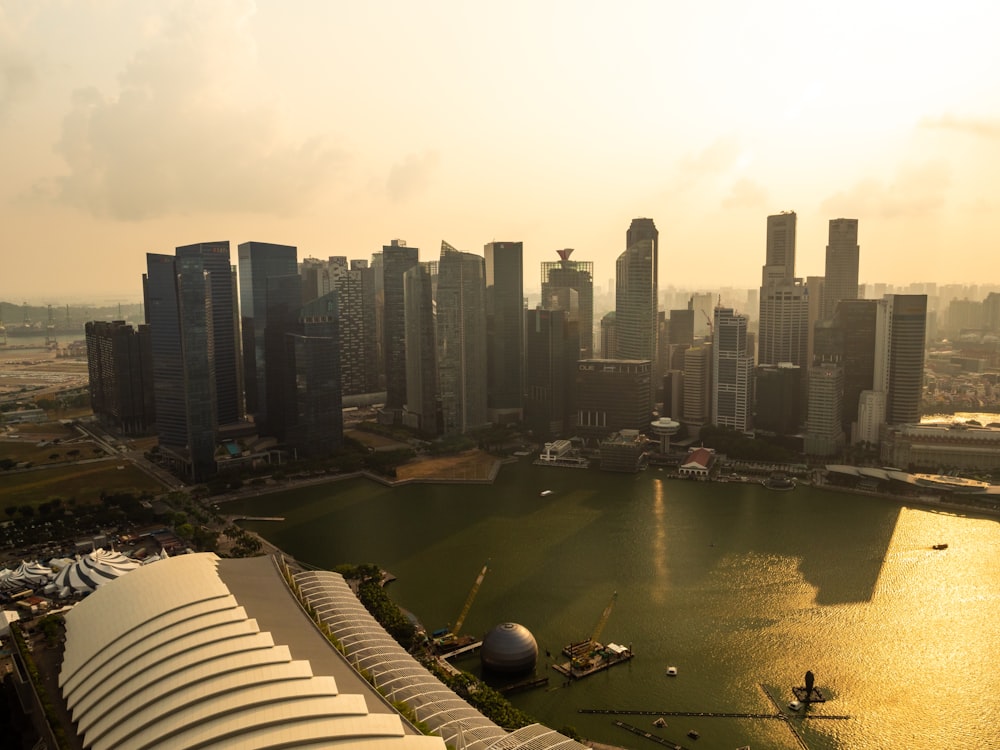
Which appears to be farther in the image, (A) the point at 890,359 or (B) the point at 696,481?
(A) the point at 890,359

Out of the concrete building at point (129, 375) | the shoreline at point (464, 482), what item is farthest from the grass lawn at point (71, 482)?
the concrete building at point (129, 375)

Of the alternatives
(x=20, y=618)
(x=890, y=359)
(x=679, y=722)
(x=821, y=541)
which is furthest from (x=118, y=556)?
(x=890, y=359)

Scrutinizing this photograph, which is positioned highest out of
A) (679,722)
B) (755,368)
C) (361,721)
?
(755,368)

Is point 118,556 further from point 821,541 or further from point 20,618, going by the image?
point 821,541

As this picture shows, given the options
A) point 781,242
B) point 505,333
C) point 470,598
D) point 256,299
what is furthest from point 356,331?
point 470,598

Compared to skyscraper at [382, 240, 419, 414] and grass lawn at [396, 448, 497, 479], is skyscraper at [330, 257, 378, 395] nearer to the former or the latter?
skyscraper at [382, 240, 419, 414]

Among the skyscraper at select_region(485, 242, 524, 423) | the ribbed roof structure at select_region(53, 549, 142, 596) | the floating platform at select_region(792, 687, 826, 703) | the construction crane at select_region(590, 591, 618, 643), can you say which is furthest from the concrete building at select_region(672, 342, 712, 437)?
the ribbed roof structure at select_region(53, 549, 142, 596)

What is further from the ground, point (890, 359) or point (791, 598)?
point (890, 359)

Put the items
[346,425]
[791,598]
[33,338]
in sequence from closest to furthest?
[791,598] → [346,425] → [33,338]
